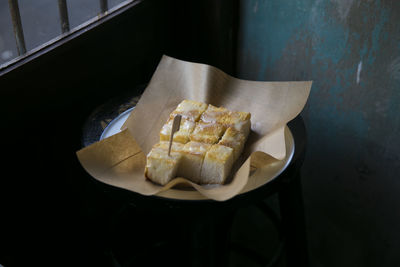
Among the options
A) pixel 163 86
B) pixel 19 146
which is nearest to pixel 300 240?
pixel 163 86

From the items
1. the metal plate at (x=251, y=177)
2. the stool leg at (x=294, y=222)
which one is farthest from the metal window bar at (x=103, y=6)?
the stool leg at (x=294, y=222)

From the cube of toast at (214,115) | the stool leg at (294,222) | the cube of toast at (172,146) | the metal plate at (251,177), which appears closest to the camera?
the metal plate at (251,177)

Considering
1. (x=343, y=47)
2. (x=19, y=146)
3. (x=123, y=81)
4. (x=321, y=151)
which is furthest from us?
(x=321, y=151)

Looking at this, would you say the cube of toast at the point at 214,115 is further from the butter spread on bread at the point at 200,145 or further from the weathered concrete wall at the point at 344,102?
the weathered concrete wall at the point at 344,102

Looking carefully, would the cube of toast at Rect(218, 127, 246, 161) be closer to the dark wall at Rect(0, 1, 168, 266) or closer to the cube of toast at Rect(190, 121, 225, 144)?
the cube of toast at Rect(190, 121, 225, 144)

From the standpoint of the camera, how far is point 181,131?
1.31 m

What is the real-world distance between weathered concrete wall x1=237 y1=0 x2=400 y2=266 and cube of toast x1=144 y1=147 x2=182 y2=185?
3.00 feet

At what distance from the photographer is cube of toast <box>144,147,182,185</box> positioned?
115 centimetres

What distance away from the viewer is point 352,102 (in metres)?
1.75

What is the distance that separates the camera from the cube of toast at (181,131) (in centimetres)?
128

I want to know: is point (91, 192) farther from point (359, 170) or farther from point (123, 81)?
point (359, 170)

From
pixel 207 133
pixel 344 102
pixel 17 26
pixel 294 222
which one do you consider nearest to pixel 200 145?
pixel 207 133

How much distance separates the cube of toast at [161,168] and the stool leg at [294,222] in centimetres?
43

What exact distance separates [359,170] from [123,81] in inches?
42.9
